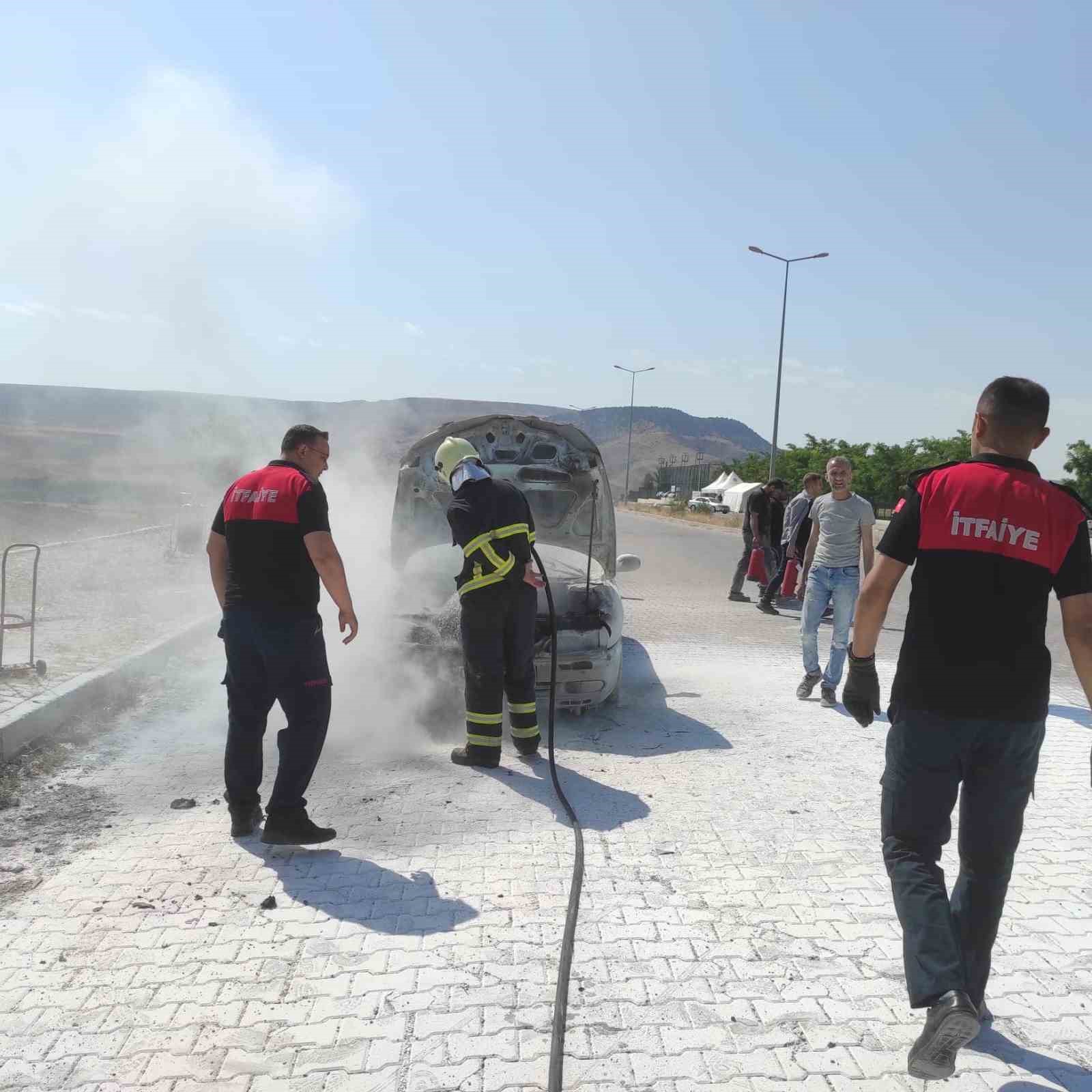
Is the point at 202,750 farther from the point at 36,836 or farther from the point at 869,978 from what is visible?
the point at 869,978

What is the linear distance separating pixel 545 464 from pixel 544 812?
344cm

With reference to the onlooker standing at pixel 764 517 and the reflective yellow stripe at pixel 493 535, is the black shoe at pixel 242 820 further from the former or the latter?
the onlooker standing at pixel 764 517

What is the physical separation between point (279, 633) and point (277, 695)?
29cm

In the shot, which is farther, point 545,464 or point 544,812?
point 545,464

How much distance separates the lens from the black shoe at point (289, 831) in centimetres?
409

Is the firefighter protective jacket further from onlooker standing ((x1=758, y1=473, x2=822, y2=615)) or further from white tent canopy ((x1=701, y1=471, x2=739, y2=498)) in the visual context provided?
white tent canopy ((x1=701, y1=471, x2=739, y2=498))

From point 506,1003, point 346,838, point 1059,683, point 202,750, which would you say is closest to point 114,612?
point 202,750

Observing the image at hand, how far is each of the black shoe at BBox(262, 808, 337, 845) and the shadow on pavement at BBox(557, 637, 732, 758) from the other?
6.70 feet

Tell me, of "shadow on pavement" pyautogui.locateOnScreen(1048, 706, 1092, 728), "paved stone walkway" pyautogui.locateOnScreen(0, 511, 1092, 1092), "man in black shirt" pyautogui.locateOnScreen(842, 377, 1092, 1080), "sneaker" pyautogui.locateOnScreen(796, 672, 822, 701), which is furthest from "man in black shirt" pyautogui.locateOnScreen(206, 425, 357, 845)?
"shadow on pavement" pyautogui.locateOnScreen(1048, 706, 1092, 728)

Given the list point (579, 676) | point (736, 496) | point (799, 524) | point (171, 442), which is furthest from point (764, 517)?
point (736, 496)

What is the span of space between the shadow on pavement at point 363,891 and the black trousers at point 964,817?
5.24 feet

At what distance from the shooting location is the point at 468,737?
5.35 m

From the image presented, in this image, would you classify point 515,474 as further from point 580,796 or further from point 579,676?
point 580,796

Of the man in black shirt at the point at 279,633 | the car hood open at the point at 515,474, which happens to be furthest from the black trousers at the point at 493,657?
the car hood open at the point at 515,474
